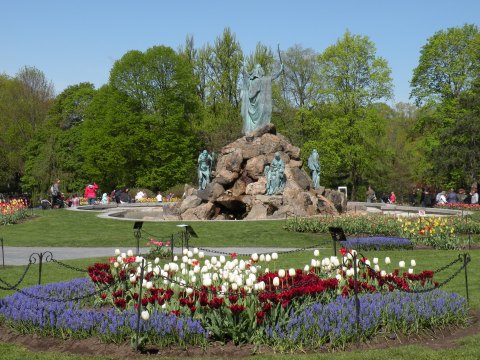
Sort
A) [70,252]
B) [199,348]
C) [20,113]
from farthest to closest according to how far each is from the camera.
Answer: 1. [20,113]
2. [70,252]
3. [199,348]

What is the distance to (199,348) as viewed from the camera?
7812 mm

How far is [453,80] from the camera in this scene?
146 feet

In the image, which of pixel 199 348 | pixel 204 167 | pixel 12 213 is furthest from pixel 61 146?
pixel 199 348

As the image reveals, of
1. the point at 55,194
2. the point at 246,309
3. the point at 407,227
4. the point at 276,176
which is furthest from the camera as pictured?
the point at 55,194

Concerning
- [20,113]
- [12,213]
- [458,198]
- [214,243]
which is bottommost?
[214,243]

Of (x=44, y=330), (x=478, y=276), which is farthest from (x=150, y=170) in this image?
(x=44, y=330)

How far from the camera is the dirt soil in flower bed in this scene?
25.2 ft

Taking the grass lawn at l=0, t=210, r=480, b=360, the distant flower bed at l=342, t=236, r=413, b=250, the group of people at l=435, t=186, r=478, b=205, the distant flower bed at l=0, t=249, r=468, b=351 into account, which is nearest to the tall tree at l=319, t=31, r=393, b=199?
the group of people at l=435, t=186, r=478, b=205

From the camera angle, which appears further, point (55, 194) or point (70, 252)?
point (55, 194)

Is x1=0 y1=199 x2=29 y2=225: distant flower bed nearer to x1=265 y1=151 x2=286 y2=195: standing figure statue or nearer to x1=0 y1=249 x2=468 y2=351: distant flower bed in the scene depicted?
x1=265 y1=151 x2=286 y2=195: standing figure statue

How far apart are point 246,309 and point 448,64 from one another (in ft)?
133

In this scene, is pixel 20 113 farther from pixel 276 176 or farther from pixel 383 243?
pixel 383 243

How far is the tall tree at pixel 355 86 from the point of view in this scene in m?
Answer: 48.9

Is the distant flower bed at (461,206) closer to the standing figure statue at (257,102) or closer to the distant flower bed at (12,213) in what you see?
the standing figure statue at (257,102)
